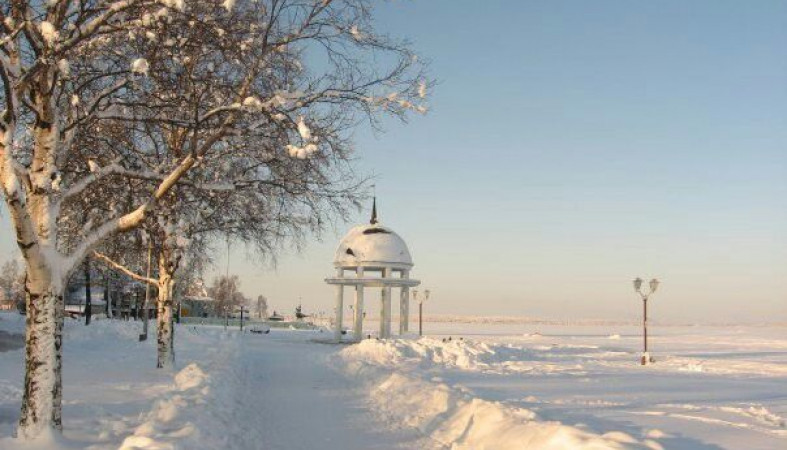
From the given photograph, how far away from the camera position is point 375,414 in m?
12.0

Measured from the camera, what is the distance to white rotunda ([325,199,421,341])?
A: 38.6 meters

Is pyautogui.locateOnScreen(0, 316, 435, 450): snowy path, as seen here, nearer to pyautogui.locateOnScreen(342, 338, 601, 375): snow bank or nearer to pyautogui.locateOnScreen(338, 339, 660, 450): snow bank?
pyautogui.locateOnScreen(338, 339, 660, 450): snow bank

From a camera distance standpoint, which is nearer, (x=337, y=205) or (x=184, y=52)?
(x=184, y=52)

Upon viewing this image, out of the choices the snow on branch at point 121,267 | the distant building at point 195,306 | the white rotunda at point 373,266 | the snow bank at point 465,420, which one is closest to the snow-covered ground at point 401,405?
the snow bank at point 465,420

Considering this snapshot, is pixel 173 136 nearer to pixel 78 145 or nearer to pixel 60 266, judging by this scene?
pixel 78 145

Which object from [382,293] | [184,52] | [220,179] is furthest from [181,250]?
[382,293]

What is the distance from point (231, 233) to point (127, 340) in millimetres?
16583

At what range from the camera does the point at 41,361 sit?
30.0 feet

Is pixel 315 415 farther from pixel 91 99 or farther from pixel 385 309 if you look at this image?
pixel 385 309

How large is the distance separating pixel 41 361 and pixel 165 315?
11106 millimetres

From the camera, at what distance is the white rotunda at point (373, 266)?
38.6 meters

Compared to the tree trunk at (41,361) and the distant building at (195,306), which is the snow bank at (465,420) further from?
the distant building at (195,306)

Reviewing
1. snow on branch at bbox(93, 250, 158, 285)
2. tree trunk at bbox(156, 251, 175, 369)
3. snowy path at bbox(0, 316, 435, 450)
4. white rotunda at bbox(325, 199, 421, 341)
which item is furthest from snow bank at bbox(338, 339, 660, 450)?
white rotunda at bbox(325, 199, 421, 341)

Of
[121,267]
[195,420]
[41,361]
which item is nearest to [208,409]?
[195,420]
